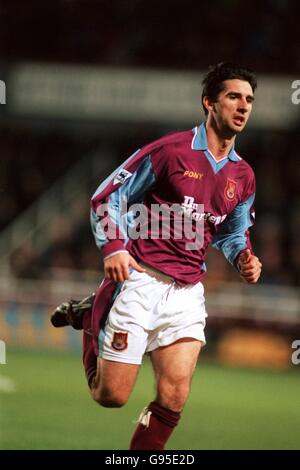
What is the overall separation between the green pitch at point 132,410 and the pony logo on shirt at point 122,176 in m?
1.90

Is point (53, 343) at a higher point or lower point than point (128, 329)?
lower

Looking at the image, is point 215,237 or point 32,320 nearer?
point 215,237

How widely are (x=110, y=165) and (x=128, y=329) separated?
11426mm

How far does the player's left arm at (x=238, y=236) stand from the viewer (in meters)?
5.39

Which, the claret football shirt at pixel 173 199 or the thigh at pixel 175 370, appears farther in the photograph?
the claret football shirt at pixel 173 199

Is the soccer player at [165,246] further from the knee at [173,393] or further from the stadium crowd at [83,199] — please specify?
the stadium crowd at [83,199]

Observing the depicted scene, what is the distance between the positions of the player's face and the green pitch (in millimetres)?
2290

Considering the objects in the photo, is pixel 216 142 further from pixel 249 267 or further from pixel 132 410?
pixel 132 410

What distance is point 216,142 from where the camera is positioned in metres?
5.28

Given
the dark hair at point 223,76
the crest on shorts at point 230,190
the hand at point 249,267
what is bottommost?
the hand at point 249,267
